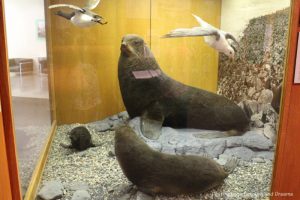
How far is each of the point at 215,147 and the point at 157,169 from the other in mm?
433

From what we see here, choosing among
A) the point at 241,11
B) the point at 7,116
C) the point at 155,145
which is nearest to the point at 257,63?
the point at 241,11

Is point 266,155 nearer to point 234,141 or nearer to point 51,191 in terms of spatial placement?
point 234,141

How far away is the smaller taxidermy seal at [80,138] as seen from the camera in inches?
66.6

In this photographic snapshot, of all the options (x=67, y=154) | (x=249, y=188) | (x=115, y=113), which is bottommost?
(x=249, y=188)

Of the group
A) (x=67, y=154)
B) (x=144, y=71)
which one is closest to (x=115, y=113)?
(x=144, y=71)

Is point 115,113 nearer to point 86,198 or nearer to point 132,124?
point 132,124

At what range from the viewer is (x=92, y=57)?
5.23ft

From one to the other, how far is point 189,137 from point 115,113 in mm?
481

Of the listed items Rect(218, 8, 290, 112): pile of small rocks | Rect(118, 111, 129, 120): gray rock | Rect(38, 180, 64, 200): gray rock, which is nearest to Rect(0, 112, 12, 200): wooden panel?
Rect(38, 180, 64, 200): gray rock

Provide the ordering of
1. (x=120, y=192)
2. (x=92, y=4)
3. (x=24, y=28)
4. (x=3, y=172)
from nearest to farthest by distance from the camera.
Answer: (x=3, y=172)
(x=24, y=28)
(x=92, y=4)
(x=120, y=192)

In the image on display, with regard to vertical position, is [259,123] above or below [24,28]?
below

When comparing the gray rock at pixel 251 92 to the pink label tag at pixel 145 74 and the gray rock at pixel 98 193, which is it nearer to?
the pink label tag at pixel 145 74

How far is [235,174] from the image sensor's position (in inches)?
69.2

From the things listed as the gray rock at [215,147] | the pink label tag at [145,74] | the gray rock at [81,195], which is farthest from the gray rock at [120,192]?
the pink label tag at [145,74]
